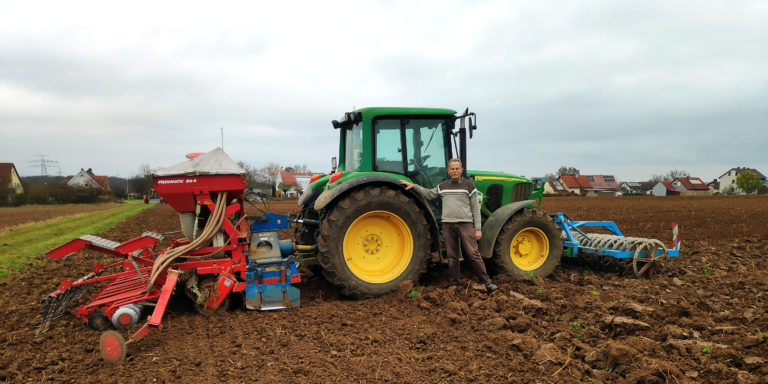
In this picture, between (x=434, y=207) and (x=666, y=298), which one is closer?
(x=666, y=298)

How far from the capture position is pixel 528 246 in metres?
6.29

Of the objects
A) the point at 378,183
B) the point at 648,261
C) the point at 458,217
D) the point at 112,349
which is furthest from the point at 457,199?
the point at 112,349

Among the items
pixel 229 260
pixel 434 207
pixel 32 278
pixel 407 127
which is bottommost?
pixel 32 278

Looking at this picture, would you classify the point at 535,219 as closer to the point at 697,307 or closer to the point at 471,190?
the point at 471,190

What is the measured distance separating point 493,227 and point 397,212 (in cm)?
139

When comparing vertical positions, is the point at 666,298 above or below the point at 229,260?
below

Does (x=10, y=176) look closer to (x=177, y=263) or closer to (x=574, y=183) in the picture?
(x=177, y=263)

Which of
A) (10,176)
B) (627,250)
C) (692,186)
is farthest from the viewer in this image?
(692,186)

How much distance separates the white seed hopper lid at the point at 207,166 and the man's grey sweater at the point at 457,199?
2.14 metres

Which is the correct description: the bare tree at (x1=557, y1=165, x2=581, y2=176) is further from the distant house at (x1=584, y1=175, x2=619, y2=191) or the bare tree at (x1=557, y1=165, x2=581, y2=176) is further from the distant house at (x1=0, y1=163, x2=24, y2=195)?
the distant house at (x1=0, y1=163, x2=24, y2=195)

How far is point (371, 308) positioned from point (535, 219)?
2.59 metres

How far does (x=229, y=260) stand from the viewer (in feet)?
16.3

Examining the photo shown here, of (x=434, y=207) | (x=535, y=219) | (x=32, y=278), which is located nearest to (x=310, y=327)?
(x=434, y=207)

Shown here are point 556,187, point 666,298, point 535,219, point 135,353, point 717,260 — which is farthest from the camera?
point 556,187
